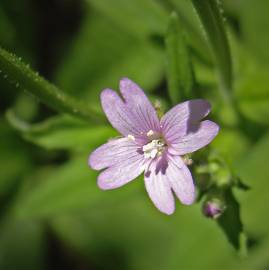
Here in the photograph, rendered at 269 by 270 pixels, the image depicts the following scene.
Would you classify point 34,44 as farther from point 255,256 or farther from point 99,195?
point 255,256

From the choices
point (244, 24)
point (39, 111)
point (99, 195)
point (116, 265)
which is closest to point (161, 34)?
point (244, 24)

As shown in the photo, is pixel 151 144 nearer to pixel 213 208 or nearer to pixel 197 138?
pixel 197 138

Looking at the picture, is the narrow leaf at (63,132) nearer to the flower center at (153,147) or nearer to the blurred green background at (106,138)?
the blurred green background at (106,138)

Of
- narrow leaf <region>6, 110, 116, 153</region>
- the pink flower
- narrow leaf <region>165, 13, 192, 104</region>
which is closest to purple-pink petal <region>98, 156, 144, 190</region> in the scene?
the pink flower

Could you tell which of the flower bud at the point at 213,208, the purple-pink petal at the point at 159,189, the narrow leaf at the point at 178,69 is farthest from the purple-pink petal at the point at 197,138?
A: the narrow leaf at the point at 178,69

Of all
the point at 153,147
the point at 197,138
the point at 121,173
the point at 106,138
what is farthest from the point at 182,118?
the point at 106,138

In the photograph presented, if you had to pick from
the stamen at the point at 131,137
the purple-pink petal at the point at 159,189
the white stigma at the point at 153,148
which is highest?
the stamen at the point at 131,137

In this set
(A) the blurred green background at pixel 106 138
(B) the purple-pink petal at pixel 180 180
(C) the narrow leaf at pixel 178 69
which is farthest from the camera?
(A) the blurred green background at pixel 106 138
